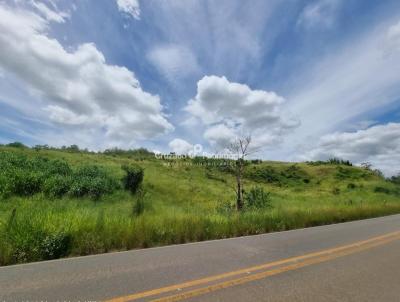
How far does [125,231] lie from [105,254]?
121cm

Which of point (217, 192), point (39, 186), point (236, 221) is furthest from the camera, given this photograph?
point (217, 192)

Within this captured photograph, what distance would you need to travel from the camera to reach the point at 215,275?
518cm

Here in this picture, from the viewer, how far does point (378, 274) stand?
5695 mm

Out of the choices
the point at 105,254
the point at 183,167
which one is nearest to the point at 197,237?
the point at 105,254

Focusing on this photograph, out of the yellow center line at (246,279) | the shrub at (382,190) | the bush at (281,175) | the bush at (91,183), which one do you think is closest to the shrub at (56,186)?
the bush at (91,183)

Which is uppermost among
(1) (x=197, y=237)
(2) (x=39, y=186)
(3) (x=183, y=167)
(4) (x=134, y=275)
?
(3) (x=183, y=167)

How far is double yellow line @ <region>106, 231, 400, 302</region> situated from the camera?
13.8ft

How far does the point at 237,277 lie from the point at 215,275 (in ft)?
1.23

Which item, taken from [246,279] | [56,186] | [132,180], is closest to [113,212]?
[246,279]

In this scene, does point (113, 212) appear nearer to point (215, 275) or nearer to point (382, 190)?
point (215, 275)

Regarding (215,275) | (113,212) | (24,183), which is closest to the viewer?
(215,275)

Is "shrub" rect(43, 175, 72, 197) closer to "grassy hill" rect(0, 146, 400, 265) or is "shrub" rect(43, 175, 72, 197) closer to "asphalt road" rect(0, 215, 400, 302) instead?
"grassy hill" rect(0, 146, 400, 265)

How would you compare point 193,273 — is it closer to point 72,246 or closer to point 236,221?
point 72,246

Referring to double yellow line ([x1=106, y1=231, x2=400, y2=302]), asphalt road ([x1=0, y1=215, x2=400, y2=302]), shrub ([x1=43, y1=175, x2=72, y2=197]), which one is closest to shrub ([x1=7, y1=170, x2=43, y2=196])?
shrub ([x1=43, y1=175, x2=72, y2=197])
